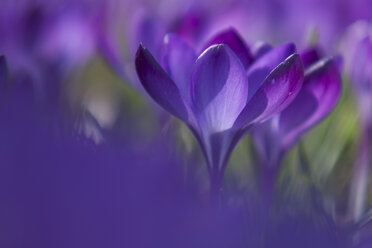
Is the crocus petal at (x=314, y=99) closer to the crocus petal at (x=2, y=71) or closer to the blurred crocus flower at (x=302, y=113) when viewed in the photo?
the blurred crocus flower at (x=302, y=113)

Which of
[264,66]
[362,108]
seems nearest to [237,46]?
[264,66]

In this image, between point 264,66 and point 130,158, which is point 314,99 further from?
point 130,158

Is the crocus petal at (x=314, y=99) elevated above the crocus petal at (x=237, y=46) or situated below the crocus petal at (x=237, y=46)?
below

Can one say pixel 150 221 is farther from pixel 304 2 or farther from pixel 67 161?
pixel 304 2

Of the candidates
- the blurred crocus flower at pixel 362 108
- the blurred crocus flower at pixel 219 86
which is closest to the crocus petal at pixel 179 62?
the blurred crocus flower at pixel 219 86

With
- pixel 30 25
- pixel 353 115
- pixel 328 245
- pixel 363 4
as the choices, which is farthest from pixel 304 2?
pixel 328 245

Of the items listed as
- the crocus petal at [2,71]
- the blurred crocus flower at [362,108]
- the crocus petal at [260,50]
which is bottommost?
the blurred crocus flower at [362,108]

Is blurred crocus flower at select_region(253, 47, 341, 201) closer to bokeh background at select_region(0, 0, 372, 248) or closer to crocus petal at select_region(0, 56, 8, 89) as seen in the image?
bokeh background at select_region(0, 0, 372, 248)
